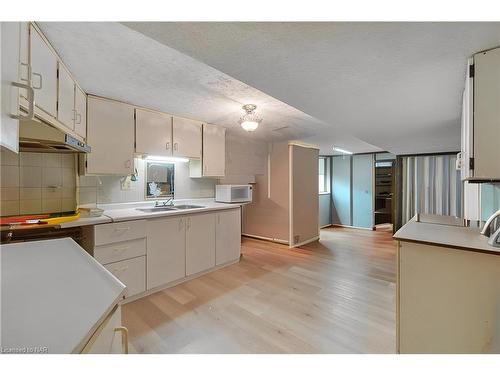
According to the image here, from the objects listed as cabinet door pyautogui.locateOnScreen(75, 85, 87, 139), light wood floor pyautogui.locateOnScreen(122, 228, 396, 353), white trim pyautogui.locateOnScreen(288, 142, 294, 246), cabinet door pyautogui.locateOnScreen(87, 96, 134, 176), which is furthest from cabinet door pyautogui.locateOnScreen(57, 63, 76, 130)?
white trim pyautogui.locateOnScreen(288, 142, 294, 246)

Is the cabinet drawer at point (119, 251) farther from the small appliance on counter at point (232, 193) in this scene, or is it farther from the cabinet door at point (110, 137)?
the small appliance on counter at point (232, 193)

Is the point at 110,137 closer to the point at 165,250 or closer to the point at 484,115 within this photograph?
the point at 165,250

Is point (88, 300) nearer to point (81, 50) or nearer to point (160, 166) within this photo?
point (81, 50)

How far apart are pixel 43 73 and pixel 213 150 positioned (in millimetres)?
2141

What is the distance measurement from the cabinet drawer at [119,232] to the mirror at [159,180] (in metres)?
0.80

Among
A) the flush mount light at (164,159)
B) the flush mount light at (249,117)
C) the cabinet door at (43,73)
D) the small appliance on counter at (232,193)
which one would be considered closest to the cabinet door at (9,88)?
the cabinet door at (43,73)

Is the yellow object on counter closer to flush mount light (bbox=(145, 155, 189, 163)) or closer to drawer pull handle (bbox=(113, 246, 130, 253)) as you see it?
drawer pull handle (bbox=(113, 246, 130, 253))

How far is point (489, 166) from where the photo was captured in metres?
1.14

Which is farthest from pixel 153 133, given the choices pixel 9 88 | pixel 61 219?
pixel 9 88

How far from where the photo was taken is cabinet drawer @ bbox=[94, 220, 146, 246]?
2.07 meters

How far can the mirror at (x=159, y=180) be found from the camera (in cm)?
306

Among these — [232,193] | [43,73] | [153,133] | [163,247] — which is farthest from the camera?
[232,193]

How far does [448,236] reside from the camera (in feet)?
4.92

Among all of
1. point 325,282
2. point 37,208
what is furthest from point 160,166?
point 325,282
